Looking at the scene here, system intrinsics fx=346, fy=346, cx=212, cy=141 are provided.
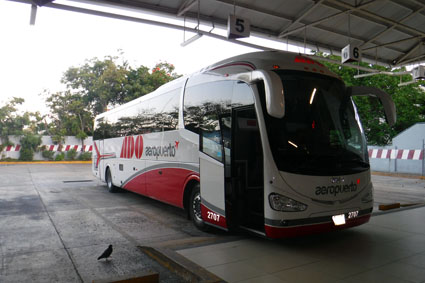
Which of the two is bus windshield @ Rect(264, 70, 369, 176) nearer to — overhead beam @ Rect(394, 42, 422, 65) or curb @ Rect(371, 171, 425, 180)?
overhead beam @ Rect(394, 42, 422, 65)

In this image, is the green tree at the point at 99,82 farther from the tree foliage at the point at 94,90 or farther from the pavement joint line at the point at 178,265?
the pavement joint line at the point at 178,265

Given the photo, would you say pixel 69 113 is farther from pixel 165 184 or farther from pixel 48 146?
pixel 165 184

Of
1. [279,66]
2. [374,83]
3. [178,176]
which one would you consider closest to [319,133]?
[279,66]

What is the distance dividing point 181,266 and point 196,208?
2834 mm

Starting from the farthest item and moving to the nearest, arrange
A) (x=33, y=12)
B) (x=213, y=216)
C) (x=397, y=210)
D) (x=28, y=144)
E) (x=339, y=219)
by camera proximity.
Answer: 1. (x=28, y=144)
2. (x=397, y=210)
3. (x=33, y=12)
4. (x=213, y=216)
5. (x=339, y=219)

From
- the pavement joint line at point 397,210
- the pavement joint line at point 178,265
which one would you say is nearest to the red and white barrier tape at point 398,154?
the pavement joint line at point 397,210

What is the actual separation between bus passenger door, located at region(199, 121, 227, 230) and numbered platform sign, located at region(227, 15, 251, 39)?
4118 millimetres

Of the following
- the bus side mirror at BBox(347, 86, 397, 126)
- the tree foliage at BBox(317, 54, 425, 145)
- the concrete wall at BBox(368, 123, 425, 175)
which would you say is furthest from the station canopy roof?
the tree foliage at BBox(317, 54, 425, 145)

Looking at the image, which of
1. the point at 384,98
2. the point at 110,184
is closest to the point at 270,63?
the point at 384,98

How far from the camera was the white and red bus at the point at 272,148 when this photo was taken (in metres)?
5.50

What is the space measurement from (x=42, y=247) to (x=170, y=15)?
7.12 metres

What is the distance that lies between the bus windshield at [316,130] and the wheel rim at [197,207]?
2.57 m

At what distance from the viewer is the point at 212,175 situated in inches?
262

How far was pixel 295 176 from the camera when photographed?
217 inches
